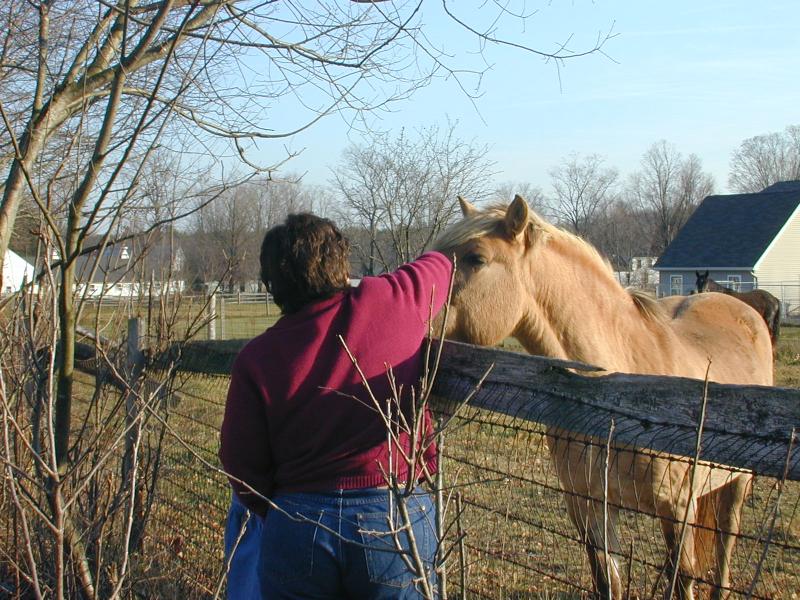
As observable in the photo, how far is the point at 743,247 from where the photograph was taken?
117 feet

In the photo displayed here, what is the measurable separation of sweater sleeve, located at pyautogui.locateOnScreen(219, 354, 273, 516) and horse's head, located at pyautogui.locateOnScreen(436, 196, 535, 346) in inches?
48.5

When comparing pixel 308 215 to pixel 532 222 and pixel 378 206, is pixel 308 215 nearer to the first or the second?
pixel 532 222

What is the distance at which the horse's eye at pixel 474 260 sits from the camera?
11.1ft

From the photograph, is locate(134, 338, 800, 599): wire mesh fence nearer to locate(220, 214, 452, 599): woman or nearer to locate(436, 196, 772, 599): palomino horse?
locate(436, 196, 772, 599): palomino horse

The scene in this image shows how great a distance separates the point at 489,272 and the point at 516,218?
29 cm

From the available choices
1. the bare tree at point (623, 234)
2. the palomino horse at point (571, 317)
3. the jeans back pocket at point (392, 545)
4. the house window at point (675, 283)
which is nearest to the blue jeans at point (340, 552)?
the jeans back pocket at point (392, 545)

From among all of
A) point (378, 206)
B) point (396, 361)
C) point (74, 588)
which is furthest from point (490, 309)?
point (378, 206)

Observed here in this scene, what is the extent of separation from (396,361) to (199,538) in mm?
2739

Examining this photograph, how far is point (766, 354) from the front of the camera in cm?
546

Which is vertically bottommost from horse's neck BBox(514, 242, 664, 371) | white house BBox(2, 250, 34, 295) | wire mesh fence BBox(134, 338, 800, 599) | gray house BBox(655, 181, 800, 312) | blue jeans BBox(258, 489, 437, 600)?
wire mesh fence BBox(134, 338, 800, 599)

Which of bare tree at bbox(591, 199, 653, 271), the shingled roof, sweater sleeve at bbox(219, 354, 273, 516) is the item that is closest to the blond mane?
sweater sleeve at bbox(219, 354, 273, 516)

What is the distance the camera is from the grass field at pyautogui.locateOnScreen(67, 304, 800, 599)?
2.54 meters

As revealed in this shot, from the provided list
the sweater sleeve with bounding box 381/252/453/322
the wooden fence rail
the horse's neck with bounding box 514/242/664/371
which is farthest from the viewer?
the horse's neck with bounding box 514/242/664/371

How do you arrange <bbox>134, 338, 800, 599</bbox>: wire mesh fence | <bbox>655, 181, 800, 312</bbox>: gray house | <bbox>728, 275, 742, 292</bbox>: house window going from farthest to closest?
<bbox>655, 181, 800, 312</bbox>: gray house, <bbox>728, 275, 742, 292</bbox>: house window, <bbox>134, 338, 800, 599</bbox>: wire mesh fence
